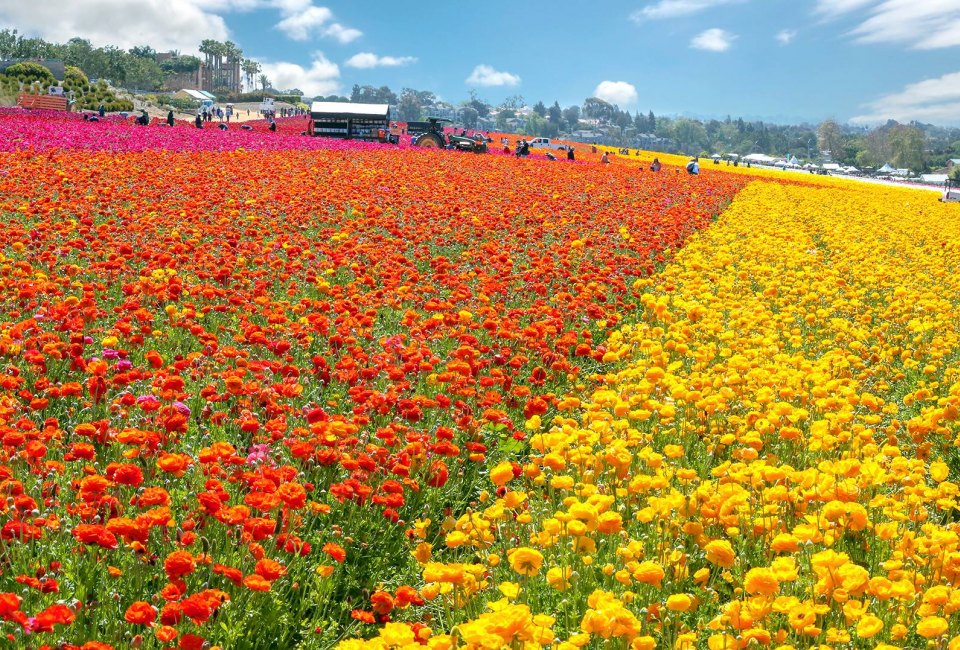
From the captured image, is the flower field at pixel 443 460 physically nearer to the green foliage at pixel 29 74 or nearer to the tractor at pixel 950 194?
the tractor at pixel 950 194

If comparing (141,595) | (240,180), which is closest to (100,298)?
(141,595)

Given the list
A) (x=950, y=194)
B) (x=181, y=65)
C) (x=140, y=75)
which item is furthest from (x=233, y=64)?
(x=950, y=194)

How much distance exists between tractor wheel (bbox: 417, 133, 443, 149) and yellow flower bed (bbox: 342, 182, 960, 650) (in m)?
30.4

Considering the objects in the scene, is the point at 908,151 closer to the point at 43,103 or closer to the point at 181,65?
the point at 181,65

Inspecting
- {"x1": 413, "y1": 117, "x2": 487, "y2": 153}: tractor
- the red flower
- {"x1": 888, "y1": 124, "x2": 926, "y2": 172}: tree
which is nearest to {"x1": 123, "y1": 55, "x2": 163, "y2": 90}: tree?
{"x1": 413, "y1": 117, "x2": 487, "y2": 153}: tractor

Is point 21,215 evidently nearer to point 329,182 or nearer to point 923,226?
point 329,182

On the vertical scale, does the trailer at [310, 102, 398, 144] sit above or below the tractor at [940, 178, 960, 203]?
above

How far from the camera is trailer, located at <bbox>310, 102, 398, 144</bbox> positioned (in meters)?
37.2

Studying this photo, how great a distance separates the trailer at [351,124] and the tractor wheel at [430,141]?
3.87ft

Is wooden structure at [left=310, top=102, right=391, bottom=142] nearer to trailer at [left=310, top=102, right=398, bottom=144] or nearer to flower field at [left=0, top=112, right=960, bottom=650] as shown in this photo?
trailer at [left=310, top=102, right=398, bottom=144]

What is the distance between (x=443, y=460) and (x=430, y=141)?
33878 mm

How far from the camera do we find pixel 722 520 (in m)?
3.36

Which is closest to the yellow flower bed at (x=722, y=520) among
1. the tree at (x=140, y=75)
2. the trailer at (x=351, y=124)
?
the trailer at (x=351, y=124)

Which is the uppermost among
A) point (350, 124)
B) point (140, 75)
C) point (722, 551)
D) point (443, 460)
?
point (140, 75)
